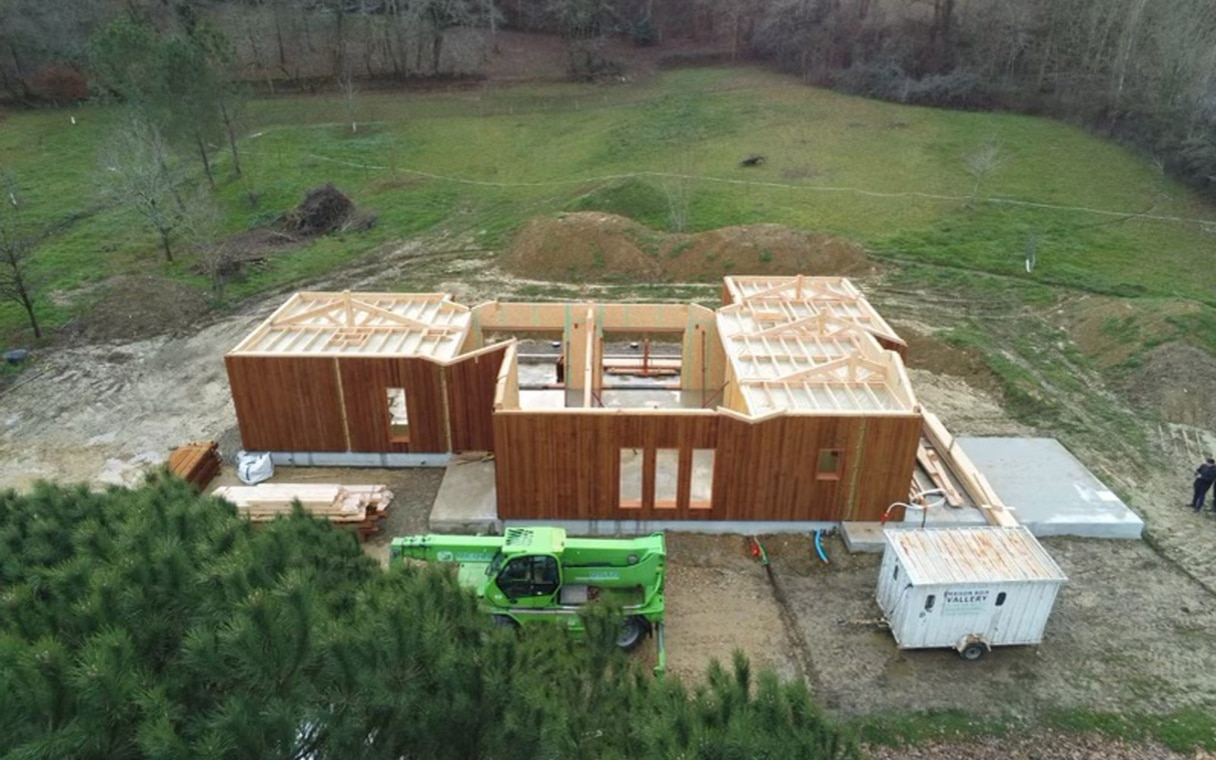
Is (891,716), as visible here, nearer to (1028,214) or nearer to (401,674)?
(401,674)

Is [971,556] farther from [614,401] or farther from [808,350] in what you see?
[614,401]

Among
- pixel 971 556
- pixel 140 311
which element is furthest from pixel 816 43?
pixel 971 556

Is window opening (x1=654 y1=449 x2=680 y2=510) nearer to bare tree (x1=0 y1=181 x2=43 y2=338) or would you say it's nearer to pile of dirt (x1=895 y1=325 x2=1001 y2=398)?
pile of dirt (x1=895 y1=325 x2=1001 y2=398)

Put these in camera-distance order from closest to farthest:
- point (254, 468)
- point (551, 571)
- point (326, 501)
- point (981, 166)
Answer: point (551, 571), point (326, 501), point (254, 468), point (981, 166)

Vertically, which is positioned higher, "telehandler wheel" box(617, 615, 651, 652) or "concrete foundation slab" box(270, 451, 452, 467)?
"telehandler wheel" box(617, 615, 651, 652)

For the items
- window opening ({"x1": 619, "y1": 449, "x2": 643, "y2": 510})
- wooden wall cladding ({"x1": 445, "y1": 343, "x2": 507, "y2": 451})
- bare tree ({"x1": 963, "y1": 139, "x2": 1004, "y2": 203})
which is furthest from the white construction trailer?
bare tree ({"x1": 963, "y1": 139, "x2": 1004, "y2": 203})

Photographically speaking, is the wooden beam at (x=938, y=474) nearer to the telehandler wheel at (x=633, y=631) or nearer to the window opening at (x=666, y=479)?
the window opening at (x=666, y=479)

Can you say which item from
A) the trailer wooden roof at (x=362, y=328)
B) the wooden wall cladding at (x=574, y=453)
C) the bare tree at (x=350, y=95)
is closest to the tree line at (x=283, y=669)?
the wooden wall cladding at (x=574, y=453)
